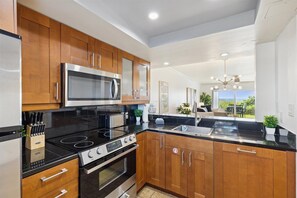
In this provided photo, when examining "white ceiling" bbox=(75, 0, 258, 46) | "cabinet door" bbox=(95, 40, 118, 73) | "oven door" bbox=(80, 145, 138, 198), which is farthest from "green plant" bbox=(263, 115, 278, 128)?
"cabinet door" bbox=(95, 40, 118, 73)

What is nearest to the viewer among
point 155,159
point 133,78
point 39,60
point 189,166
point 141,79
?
point 39,60

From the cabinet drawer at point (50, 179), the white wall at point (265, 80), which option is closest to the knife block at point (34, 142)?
the cabinet drawer at point (50, 179)

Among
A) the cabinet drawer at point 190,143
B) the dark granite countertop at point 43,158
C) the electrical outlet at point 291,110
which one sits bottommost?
the cabinet drawer at point 190,143

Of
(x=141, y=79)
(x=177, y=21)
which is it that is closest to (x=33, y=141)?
(x=141, y=79)

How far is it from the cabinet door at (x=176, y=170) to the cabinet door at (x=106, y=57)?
1356mm

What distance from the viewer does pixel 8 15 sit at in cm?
85

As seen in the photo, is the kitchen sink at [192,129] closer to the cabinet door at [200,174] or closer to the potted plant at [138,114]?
the cabinet door at [200,174]

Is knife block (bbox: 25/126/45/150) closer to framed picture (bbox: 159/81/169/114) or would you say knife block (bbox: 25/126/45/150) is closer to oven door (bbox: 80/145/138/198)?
oven door (bbox: 80/145/138/198)

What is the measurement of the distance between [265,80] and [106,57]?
2.12 metres

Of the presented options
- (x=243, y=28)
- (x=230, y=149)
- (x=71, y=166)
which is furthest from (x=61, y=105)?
(x=243, y=28)

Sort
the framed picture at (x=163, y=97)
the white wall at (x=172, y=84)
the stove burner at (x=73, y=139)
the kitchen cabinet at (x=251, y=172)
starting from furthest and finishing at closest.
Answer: the framed picture at (x=163, y=97), the white wall at (x=172, y=84), the stove burner at (x=73, y=139), the kitchen cabinet at (x=251, y=172)

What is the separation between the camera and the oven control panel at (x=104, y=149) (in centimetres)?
126

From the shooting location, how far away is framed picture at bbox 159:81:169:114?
4728 mm

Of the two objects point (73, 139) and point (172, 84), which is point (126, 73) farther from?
point (172, 84)
